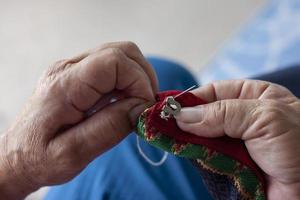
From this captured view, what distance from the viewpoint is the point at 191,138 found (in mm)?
562

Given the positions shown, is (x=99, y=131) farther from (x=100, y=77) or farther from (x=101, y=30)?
(x=101, y=30)

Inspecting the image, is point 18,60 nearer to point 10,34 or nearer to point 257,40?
point 10,34

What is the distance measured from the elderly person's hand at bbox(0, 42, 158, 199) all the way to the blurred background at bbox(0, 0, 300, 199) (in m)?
1.51

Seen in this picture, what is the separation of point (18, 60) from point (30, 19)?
246 mm

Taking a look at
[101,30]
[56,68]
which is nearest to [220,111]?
[56,68]

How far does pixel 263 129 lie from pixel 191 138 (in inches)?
3.5

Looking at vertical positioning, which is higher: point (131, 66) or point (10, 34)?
point (131, 66)

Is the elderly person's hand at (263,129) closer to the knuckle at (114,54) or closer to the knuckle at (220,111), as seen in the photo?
the knuckle at (220,111)

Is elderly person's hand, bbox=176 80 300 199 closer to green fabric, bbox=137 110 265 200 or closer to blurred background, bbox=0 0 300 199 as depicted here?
green fabric, bbox=137 110 265 200

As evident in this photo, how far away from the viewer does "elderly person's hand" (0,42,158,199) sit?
0.54 m

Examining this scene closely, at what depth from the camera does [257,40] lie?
4.45 feet

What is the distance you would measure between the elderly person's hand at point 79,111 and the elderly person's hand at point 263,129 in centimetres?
7

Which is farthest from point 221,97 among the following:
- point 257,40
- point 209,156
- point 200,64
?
point 200,64

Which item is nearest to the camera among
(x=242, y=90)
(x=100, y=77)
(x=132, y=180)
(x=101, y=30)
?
(x=100, y=77)
